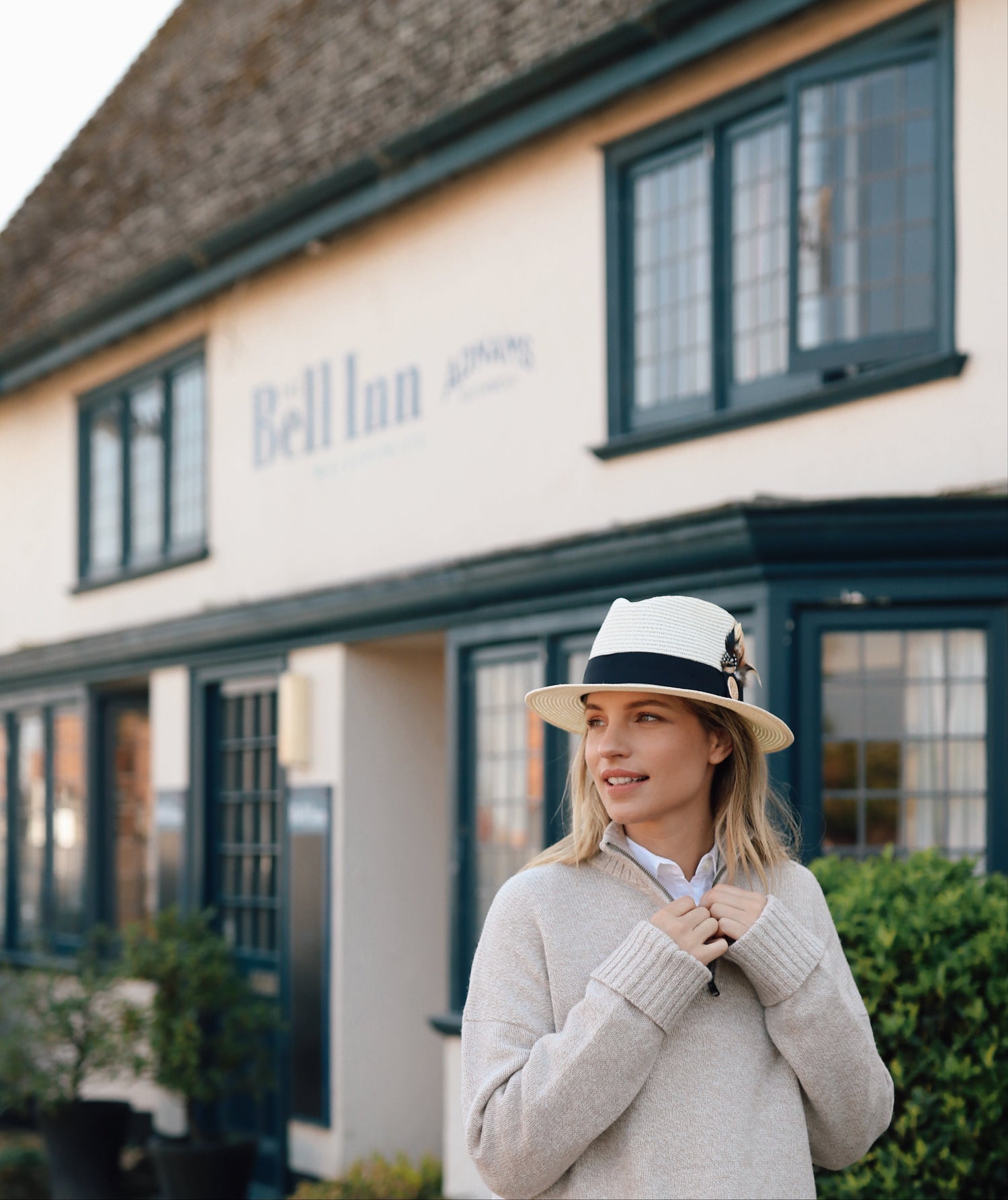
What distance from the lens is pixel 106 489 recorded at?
42.1ft

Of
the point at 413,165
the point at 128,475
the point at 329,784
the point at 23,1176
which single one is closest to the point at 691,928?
the point at 413,165

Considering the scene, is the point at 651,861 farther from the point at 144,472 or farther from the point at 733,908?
the point at 144,472

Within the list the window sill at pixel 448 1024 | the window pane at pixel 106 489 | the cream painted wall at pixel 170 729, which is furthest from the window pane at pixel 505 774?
the window pane at pixel 106 489

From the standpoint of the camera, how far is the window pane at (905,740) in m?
6.55

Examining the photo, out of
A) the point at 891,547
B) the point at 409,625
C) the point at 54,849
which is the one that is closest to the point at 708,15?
the point at 891,547

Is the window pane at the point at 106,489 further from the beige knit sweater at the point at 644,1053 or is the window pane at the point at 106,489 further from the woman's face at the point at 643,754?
the beige knit sweater at the point at 644,1053

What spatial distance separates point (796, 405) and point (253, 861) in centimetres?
542

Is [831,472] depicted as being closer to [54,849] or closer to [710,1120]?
[710,1120]

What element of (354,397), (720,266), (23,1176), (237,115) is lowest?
(23,1176)

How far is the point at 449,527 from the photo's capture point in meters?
9.04

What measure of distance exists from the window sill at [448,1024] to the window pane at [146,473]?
15.6 ft

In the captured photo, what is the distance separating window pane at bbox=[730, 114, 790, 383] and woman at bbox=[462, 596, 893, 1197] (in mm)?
4491

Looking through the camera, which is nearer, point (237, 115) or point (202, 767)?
point (202, 767)

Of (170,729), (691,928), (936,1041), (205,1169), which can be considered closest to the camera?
(691,928)
